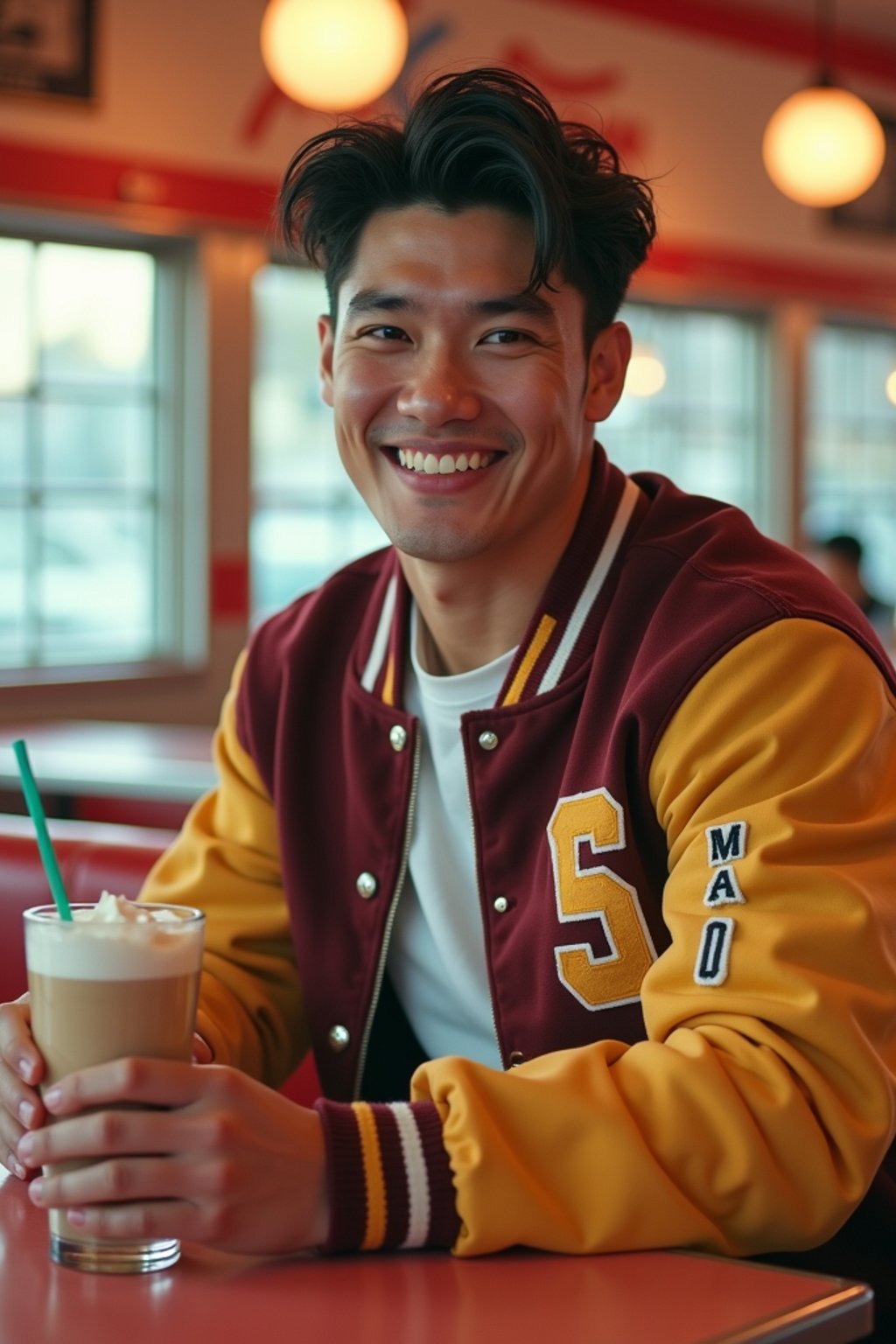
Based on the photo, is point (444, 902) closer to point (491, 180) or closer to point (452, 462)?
point (452, 462)

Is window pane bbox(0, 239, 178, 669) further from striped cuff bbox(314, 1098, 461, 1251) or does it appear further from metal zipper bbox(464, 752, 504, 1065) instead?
striped cuff bbox(314, 1098, 461, 1251)

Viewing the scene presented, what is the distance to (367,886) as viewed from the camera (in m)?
1.75

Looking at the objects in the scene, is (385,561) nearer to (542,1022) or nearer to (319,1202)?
(542,1022)

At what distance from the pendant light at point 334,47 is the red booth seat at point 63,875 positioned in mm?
2996

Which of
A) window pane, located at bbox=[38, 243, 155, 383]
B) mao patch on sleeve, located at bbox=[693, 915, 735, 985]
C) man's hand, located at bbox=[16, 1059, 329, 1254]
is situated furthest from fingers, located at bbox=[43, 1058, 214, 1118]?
window pane, located at bbox=[38, 243, 155, 383]

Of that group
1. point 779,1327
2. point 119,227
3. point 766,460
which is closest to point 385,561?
point 779,1327

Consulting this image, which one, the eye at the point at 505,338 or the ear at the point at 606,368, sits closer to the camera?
the eye at the point at 505,338

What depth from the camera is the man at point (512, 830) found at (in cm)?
119

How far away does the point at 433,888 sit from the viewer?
174 cm

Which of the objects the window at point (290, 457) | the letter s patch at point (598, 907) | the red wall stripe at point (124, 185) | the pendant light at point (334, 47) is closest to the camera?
the letter s patch at point (598, 907)

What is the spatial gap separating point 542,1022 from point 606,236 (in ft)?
2.31

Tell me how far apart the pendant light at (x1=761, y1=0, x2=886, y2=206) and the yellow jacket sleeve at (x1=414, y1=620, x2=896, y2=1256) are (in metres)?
5.01

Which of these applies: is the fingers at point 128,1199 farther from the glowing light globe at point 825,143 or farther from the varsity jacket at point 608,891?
the glowing light globe at point 825,143

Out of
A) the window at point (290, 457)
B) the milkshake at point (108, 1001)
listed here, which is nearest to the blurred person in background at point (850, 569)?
the window at point (290, 457)
